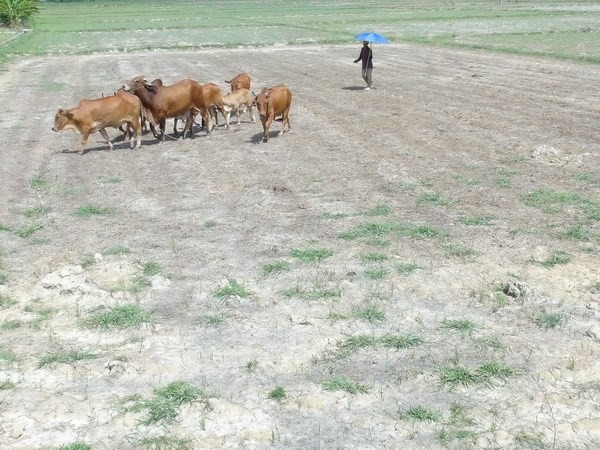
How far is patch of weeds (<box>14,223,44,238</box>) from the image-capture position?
9.89 m

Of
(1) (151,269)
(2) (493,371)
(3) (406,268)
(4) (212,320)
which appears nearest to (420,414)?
(2) (493,371)

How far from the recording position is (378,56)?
33.1m

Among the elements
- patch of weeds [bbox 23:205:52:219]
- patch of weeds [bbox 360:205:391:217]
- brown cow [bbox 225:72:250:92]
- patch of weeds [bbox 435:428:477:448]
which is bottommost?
patch of weeds [bbox 23:205:52:219]

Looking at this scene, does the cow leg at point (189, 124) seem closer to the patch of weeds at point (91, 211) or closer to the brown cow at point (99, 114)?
the brown cow at point (99, 114)

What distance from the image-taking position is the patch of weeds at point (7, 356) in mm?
6574

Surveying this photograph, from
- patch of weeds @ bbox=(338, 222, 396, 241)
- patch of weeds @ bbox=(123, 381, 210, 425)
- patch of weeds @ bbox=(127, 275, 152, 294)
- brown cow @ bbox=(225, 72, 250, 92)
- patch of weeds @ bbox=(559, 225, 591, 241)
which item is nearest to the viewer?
patch of weeds @ bbox=(123, 381, 210, 425)

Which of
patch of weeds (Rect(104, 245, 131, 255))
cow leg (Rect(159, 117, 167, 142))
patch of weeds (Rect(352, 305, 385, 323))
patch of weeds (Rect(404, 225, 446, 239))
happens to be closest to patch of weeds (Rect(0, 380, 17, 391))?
patch of weeds (Rect(104, 245, 131, 255))

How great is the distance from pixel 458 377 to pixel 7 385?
3.73 metres

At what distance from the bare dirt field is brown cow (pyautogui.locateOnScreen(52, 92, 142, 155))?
0.61m

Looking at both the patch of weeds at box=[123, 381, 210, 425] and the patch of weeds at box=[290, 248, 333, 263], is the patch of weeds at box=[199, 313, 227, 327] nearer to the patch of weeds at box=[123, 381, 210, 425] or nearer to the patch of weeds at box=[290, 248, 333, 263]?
the patch of weeds at box=[123, 381, 210, 425]

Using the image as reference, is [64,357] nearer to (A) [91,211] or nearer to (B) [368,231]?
(B) [368,231]

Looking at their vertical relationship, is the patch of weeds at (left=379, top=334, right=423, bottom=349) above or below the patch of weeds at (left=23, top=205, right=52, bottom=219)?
above

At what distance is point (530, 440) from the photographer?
209 inches

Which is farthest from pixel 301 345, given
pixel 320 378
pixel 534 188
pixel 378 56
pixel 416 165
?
pixel 378 56
